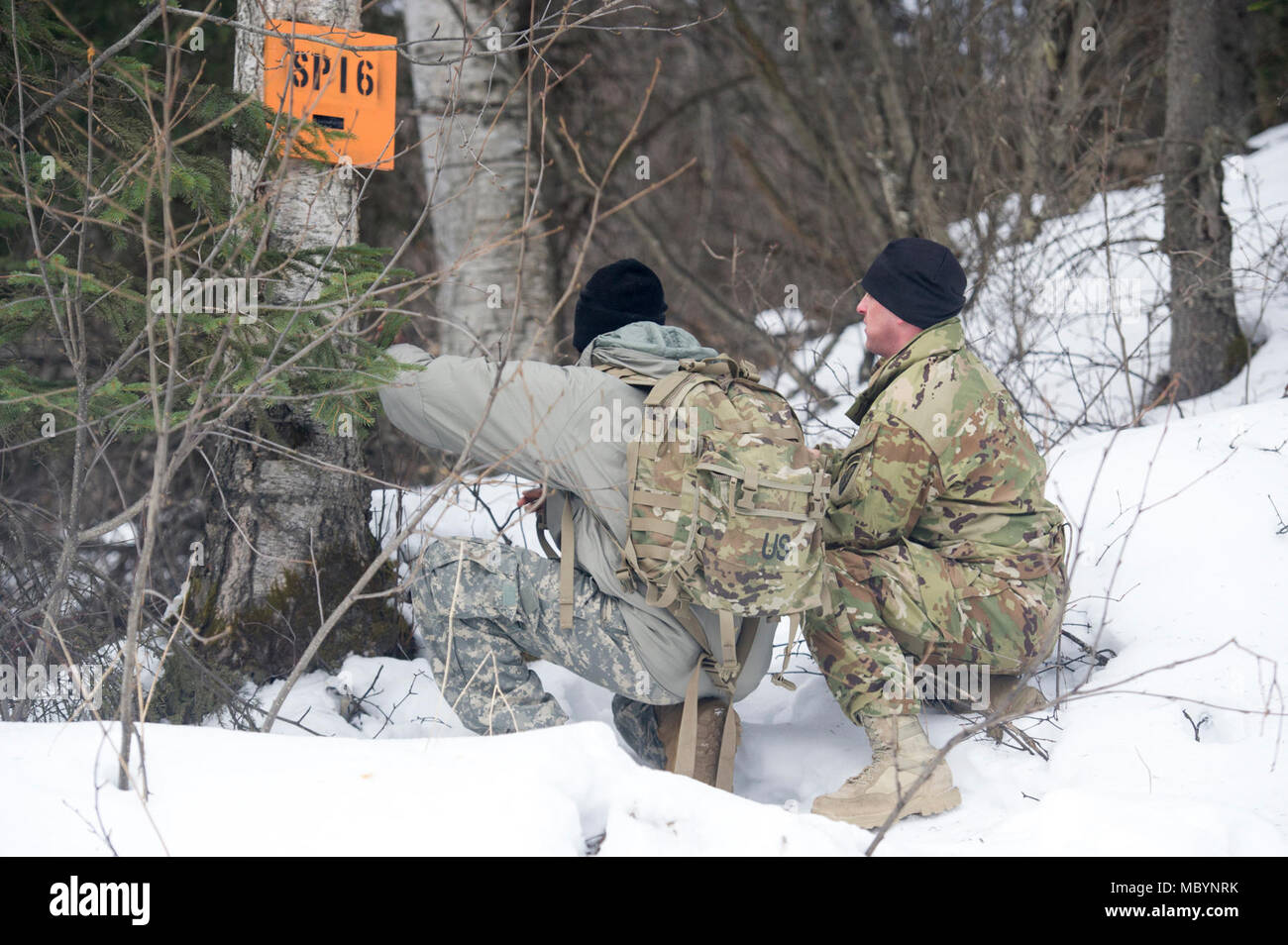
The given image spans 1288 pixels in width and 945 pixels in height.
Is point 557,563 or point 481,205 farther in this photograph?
point 481,205

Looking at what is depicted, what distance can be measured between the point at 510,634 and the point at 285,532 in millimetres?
1089

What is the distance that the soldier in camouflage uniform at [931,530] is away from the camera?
2.91 m

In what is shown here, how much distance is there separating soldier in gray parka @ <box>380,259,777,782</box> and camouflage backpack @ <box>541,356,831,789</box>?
108 millimetres

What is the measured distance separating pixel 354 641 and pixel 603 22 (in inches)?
210

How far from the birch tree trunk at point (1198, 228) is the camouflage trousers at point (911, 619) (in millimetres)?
2877

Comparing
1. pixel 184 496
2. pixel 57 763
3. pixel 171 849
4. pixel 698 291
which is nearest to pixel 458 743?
pixel 171 849

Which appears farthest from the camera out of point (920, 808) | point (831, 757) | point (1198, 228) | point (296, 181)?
point (1198, 228)

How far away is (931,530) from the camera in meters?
3.07

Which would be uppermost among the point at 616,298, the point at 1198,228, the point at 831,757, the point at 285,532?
the point at 1198,228

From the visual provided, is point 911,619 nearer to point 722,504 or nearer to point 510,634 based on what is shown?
point 722,504

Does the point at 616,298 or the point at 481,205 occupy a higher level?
the point at 481,205

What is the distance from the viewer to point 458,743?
2.28 m

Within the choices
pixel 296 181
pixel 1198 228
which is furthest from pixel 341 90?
pixel 1198 228
